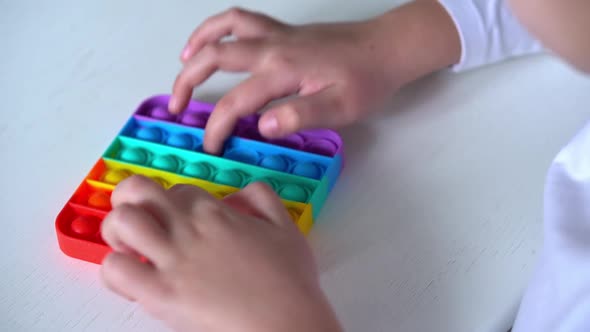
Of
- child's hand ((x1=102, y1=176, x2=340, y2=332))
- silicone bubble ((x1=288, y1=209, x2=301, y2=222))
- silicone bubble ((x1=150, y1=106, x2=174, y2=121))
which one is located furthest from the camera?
silicone bubble ((x1=150, y1=106, x2=174, y2=121))

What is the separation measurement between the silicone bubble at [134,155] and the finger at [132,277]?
162mm

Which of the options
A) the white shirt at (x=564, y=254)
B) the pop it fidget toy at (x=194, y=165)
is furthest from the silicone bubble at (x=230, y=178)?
the white shirt at (x=564, y=254)

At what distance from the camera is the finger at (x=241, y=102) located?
55 cm

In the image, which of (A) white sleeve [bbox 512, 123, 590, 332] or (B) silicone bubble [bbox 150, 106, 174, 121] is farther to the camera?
(B) silicone bubble [bbox 150, 106, 174, 121]

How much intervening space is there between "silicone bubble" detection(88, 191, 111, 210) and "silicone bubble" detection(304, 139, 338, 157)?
168 mm

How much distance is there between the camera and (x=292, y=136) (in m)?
0.57

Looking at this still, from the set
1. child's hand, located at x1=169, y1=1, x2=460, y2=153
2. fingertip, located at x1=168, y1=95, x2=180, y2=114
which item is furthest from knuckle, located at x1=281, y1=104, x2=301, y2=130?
fingertip, located at x1=168, y1=95, x2=180, y2=114

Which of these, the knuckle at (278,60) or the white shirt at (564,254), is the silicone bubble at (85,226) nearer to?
the knuckle at (278,60)

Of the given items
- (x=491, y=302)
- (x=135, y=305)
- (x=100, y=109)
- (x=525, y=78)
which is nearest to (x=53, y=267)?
(x=135, y=305)

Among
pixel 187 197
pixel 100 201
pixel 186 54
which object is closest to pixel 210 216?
pixel 187 197

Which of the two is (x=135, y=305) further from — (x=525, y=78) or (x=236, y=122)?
(x=525, y=78)

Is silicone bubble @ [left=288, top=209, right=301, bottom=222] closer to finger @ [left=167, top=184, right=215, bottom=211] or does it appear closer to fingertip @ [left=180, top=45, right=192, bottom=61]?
finger @ [left=167, top=184, right=215, bottom=211]

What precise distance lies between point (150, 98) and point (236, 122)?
0.32ft

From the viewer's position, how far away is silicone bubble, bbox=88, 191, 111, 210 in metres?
0.50
